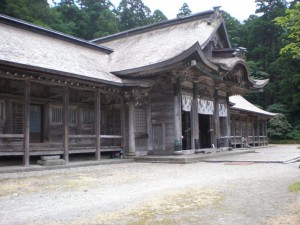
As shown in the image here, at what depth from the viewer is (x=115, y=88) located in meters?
15.3

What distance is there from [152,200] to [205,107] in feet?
44.9

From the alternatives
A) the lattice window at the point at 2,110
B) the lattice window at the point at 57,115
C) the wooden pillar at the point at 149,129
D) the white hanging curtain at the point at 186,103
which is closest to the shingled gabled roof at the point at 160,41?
the white hanging curtain at the point at 186,103

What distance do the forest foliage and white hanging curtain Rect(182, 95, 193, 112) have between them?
23.5 metres

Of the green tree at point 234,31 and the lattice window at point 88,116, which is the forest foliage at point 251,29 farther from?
the lattice window at point 88,116

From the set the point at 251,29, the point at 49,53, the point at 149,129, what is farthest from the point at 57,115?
the point at 251,29

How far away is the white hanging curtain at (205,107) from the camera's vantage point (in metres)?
18.6

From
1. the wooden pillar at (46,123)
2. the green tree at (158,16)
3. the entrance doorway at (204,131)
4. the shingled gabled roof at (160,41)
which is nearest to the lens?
the wooden pillar at (46,123)

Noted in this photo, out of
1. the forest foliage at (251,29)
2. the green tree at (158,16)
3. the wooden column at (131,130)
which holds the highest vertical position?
the green tree at (158,16)

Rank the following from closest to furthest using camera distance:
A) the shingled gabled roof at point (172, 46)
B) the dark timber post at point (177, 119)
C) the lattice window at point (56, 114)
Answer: the shingled gabled roof at point (172, 46) < the dark timber post at point (177, 119) < the lattice window at point (56, 114)

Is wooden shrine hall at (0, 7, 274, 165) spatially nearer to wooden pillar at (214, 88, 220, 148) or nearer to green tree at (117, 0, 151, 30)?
wooden pillar at (214, 88, 220, 148)

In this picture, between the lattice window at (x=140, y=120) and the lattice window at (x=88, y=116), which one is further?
the lattice window at (x=88, y=116)

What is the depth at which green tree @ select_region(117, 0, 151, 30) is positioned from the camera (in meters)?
55.9

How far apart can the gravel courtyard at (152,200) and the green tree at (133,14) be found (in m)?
48.4

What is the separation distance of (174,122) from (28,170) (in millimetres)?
7589
